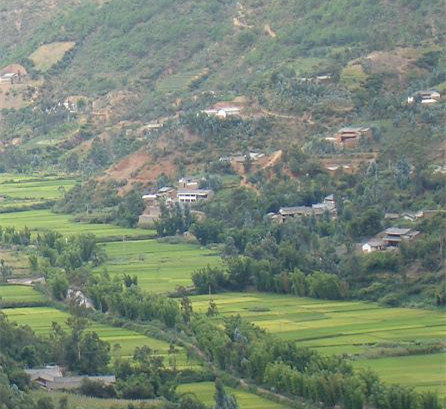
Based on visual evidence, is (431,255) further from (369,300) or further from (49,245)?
(49,245)

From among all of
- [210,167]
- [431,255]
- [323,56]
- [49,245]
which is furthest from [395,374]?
[323,56]

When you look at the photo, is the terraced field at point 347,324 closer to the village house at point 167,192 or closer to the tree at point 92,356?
the tree at point 92,356

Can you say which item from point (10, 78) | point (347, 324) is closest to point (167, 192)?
point (347, 324)

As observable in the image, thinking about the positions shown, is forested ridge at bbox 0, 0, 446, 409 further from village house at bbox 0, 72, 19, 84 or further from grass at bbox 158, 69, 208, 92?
grass at bbox 158, 69, 208, 92

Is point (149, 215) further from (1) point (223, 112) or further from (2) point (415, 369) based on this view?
(2) point (415, 369)

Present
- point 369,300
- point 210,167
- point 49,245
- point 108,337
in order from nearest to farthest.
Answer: point 108,337 → point 369,300 → point 49,245 → point 210,167

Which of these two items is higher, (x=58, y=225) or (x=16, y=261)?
(x=16, y=261)

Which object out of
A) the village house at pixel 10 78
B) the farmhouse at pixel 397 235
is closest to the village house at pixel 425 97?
the farmhouse at pixel 397 235
